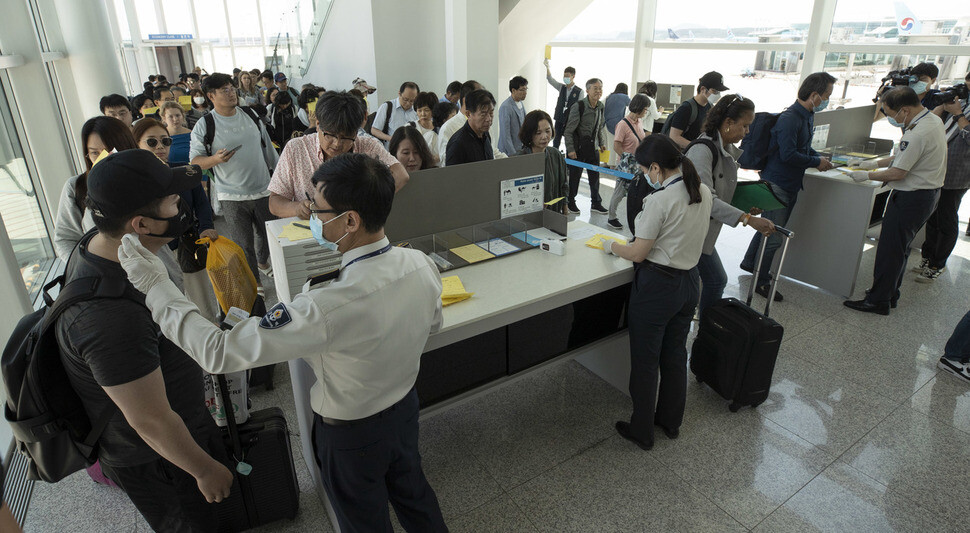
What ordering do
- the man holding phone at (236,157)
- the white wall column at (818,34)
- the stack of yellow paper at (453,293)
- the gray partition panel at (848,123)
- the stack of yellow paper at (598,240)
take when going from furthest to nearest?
the white wall column at (818,34), the gray partition panel at (848,123), the man holding phone at (236,157), the stack of yellow paper at (598,240), the stack of yellow paper at (453,293)

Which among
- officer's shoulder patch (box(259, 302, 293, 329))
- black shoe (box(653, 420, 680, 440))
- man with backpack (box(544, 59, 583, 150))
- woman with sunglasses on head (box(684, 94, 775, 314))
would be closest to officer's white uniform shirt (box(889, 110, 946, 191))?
woman with sunglasses on head (box(684, 94, 775, 314))

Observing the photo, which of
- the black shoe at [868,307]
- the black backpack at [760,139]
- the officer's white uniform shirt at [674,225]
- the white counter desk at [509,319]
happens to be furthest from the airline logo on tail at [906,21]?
the officer's white uniform shirt at [674,225]

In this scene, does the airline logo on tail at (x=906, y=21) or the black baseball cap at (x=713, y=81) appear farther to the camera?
the airline logo on tail at (x=906, y=21)

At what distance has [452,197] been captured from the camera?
8.35 feet

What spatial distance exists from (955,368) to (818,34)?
214 inches

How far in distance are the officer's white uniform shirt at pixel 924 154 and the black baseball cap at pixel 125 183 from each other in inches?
173

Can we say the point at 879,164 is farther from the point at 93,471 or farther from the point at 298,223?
the point at 93,471

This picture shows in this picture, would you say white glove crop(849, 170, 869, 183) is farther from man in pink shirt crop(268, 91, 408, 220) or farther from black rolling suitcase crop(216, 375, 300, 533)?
black rolling suitcase crop(216, 375, 300, 533)

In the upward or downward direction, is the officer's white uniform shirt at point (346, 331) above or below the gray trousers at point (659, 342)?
above

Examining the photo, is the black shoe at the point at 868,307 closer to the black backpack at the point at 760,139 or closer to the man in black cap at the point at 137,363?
the black backpack at the point at 760,139

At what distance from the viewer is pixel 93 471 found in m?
2.33

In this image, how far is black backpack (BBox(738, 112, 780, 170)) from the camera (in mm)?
3883

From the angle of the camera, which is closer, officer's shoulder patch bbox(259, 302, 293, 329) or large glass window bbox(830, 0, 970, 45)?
officer's shoulder patch bbox(259, 302, 293, 329)

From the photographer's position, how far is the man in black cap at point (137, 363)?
1202 mm
